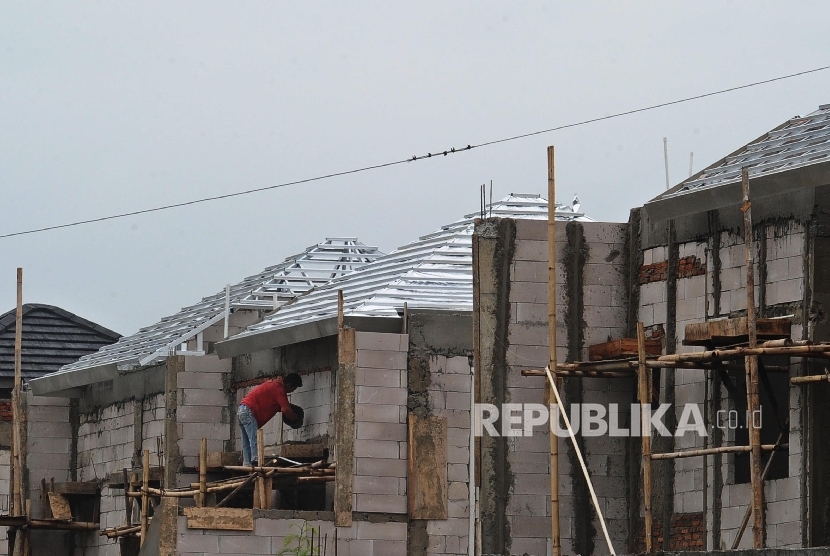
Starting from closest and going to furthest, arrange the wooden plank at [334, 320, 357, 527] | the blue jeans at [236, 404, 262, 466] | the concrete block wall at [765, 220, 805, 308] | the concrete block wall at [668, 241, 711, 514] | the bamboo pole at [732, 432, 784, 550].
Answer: the bamboo pole at [732, 432, 784, 550] → the concrete block wall at [765, 220, 805, 308] → the concrete block wall at [668, 241, 711, 514] → the wooden plank at [334, 320, 357, 527] → the blue jeans at [236, 404, 262, 466]

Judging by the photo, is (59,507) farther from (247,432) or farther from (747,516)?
(747,516)

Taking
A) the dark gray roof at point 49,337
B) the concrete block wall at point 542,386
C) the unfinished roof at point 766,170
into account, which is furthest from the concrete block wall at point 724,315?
the dark gray roof at point 49,337

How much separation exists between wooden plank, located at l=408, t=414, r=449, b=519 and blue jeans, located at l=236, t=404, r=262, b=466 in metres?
2.40

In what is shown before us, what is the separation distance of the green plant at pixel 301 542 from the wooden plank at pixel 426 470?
1376mm

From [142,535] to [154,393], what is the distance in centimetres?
315

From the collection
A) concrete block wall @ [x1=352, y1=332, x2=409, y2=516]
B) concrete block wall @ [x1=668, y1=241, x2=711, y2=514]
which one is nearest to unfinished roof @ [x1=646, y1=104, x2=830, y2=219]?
concrete block wall @ [x1=668, y1=241, x2=711, y2=514]

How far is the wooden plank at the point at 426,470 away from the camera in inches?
786

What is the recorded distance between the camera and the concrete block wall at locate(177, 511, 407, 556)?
1889cm

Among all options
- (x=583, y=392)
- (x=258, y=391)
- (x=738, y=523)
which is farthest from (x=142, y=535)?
(x=738, y=523)

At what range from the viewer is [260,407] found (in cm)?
2109

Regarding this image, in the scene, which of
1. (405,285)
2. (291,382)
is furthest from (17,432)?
(405,285)

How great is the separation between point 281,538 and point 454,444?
8.35 feet

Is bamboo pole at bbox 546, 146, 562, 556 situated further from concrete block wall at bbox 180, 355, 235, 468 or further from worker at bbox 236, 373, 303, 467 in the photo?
concrete block wall at bbox 180, 355, 235, 468

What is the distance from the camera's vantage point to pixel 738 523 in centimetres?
1612
